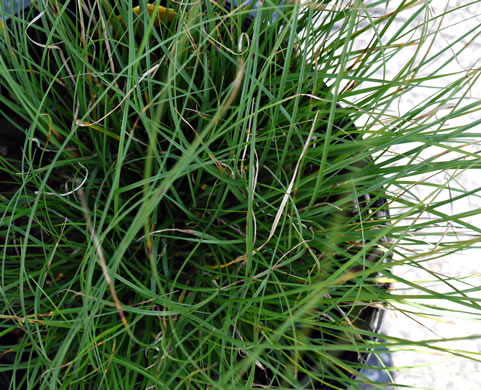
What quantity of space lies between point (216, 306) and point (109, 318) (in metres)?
0.09

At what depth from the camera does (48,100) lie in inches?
13.9

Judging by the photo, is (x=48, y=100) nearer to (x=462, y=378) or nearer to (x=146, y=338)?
(x=146, y=338)

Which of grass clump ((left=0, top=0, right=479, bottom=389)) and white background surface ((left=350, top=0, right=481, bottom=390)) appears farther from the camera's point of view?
white background surface ((left=350, top=0, right=481, bottom=390))

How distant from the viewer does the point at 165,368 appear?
301 mm

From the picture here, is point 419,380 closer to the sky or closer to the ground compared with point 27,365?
closer to the sky

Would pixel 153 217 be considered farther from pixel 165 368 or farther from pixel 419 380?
pixel 419 380

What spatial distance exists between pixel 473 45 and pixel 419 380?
1.48 ft

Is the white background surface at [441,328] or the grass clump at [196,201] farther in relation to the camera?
the white background surface at [441,328]

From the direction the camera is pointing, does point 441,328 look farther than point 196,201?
Yes

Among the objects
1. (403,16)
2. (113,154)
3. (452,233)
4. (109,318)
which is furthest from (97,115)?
(403,16)

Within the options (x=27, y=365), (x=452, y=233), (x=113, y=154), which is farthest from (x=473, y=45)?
(x=27, y=365)

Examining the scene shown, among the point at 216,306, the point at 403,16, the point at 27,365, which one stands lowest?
the point at 27,365

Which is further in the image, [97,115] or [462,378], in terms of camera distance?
[462,378]

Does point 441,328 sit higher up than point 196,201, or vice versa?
point 441,328
